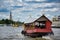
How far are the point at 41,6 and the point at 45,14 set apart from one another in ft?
0.52

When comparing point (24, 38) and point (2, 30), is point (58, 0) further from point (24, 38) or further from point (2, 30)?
point (2, 30)

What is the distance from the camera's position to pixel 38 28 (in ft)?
8.34

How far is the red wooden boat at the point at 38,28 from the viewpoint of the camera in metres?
2.50

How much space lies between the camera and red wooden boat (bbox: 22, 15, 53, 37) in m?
2.50

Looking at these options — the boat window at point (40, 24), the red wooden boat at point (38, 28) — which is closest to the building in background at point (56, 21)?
the red wooden boat at point (38, 28)

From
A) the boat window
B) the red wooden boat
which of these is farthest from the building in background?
the boat window

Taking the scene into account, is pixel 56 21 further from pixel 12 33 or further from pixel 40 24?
pixel 12 33

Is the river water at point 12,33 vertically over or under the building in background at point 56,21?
under

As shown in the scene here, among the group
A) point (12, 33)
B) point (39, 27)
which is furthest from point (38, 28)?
point (12, 33)

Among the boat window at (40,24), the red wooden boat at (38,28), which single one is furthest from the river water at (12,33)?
the boat window at (40,24)

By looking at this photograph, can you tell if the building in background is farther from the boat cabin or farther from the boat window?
the boat window

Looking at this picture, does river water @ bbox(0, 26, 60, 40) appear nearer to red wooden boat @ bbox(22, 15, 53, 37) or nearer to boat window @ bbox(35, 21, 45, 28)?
red wooden boat @ bbox(22, 15, 53, 37)

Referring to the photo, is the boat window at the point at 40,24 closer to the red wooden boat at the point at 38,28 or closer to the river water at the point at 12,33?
the red wooden boat at the point at 38,28

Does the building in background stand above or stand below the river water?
above
